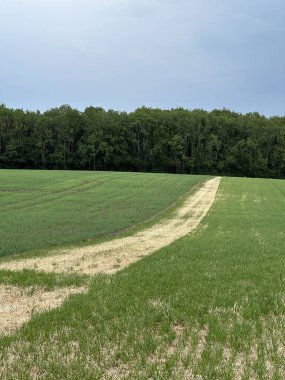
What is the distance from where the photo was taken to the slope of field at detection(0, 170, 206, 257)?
68.7 ft

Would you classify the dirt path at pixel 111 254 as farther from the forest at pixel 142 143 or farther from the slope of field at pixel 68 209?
the forest at pixel 142 143

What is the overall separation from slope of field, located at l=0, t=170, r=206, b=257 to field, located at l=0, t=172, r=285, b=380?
7.12 meters

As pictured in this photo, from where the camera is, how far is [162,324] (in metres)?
7.96

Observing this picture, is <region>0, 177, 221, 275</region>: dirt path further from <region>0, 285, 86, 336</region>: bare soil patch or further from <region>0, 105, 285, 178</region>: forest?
<region>0, 105, 285, 178</region>: forest

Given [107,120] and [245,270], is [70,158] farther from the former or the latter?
[245,270]

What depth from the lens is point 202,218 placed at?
3033 centimetres

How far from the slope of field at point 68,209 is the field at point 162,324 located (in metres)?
7.12

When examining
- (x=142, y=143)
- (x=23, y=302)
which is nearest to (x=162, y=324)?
(x=23, y=302)

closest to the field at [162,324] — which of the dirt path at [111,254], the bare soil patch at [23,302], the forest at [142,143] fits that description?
the bare soil patch at [23,302]

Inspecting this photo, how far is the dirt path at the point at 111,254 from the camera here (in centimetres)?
1418

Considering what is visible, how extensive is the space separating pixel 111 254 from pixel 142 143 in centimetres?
10251

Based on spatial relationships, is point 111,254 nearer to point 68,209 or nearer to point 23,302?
point 23,302

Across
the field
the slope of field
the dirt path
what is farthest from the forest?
the field

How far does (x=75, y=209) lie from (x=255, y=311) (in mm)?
26374
